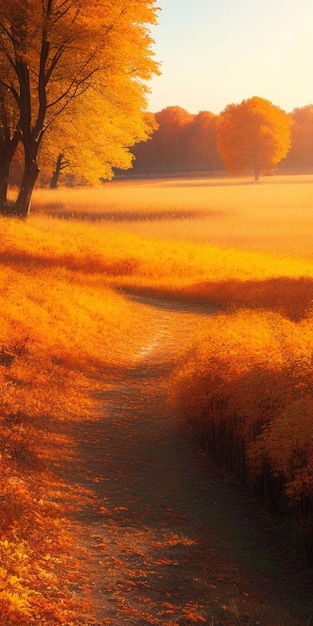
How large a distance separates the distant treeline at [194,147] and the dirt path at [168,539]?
99786mm

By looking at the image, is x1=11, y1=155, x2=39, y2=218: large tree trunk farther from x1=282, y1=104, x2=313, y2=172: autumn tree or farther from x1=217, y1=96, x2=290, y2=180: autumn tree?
x1=282, y1=104, x2=313, y2=172: autumn tree

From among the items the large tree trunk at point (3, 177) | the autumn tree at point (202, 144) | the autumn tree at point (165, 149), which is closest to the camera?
the large tree trunk at point (3, 177)

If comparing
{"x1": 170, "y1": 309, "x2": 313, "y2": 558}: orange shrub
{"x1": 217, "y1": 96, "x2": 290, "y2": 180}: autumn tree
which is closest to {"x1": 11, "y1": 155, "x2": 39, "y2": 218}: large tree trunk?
{"x1": 170, "y1": 309, "x2": 313, "y2": 558}: orange shrub

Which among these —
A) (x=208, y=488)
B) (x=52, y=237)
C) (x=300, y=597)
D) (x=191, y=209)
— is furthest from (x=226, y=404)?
(x=191, y=209)

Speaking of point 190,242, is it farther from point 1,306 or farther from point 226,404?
point 226,404

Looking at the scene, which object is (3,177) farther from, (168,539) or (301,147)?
(301,147)

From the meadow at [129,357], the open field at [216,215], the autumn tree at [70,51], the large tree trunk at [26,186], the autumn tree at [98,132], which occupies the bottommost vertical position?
the meadow at [129,357]

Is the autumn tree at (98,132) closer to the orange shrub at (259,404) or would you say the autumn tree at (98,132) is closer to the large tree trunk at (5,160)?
the large tree trunk at (5,160)

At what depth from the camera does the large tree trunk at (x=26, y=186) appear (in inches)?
1027

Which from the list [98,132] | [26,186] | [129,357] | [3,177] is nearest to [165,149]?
[98,132]

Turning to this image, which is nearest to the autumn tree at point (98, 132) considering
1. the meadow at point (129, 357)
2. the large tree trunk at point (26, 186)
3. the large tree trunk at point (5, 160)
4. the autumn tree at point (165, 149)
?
the large tree trunk at point (5, 160)

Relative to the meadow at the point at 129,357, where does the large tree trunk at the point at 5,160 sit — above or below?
above

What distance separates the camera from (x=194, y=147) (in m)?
112

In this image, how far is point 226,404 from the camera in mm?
8641
